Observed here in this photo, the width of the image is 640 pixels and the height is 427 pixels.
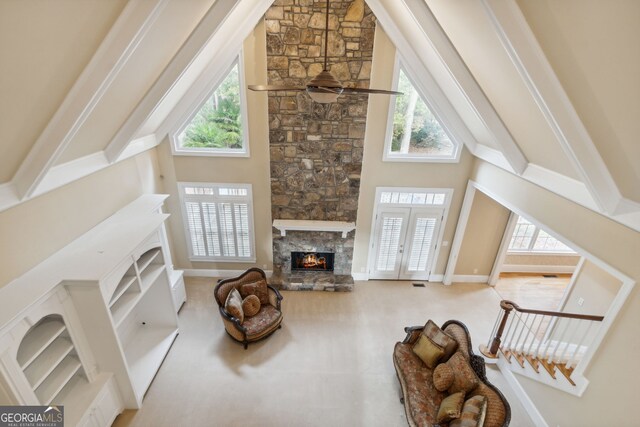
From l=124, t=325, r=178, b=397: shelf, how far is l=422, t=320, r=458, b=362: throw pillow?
4.60 m

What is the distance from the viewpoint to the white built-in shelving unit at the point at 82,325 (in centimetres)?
296

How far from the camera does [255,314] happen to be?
573cm

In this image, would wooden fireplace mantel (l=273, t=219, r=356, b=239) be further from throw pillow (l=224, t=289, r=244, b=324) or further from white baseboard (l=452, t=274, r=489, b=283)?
white baseboard (l=452, t=274, r=489, b=283)

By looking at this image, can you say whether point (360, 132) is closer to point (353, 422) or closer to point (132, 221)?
point (132, 221)

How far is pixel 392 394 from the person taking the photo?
4.74 meters

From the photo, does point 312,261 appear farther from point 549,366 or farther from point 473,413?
point 549,366

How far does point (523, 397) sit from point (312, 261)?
4.65 m

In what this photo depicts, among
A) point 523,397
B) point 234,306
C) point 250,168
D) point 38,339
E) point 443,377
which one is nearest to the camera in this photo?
point 38,339

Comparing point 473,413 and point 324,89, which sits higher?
point 324,89

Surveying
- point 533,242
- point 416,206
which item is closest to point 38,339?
point 416,206

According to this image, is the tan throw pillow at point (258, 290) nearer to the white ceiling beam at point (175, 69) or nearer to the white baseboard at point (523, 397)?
the white ceiling beam at point (175, 69)

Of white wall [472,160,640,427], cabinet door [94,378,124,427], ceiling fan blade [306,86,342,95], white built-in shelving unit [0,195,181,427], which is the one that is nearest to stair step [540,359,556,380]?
white wall [472,160,640,427]

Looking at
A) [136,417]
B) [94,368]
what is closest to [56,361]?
[94,368]

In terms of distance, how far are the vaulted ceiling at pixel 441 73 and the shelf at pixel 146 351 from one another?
3177 millimetres
